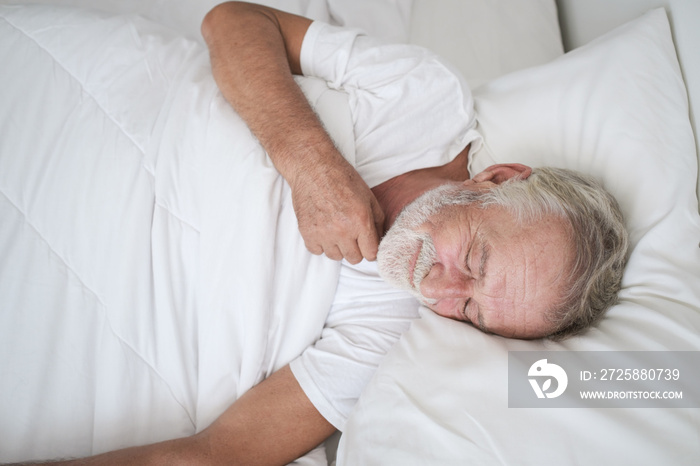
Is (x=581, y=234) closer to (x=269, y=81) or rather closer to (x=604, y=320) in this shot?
(x=604, y=320)

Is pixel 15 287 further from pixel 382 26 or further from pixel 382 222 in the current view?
pixel 382 26

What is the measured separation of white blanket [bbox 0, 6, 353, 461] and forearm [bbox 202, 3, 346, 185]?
6cm

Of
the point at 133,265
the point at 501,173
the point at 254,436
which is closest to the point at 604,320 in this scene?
the point at 501,173

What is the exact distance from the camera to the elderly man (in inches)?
41.3

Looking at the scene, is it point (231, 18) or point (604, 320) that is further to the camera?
point (231, 18)

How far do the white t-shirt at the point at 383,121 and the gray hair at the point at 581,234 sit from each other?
328 millimetres

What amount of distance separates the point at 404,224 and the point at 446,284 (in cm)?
18

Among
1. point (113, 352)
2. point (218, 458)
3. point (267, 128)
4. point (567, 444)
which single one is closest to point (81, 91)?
point (267, 128)

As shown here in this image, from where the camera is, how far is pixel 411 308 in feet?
4.20

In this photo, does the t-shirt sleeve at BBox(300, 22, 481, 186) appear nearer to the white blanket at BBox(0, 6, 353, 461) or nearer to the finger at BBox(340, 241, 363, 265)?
the white blanket at BBox(0, 6, 353, 461)

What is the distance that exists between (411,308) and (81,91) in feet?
3.66

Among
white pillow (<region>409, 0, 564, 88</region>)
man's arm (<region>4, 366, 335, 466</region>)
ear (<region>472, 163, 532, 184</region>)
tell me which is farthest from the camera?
white pillow (<region>409, 0, 564, 88</region>)

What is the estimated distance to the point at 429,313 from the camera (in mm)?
1145

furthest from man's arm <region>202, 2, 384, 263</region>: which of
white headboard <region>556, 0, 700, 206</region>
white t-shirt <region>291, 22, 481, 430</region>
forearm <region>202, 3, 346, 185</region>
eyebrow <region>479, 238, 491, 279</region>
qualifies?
white headboard <region>556, 0, 700, 206</region>
